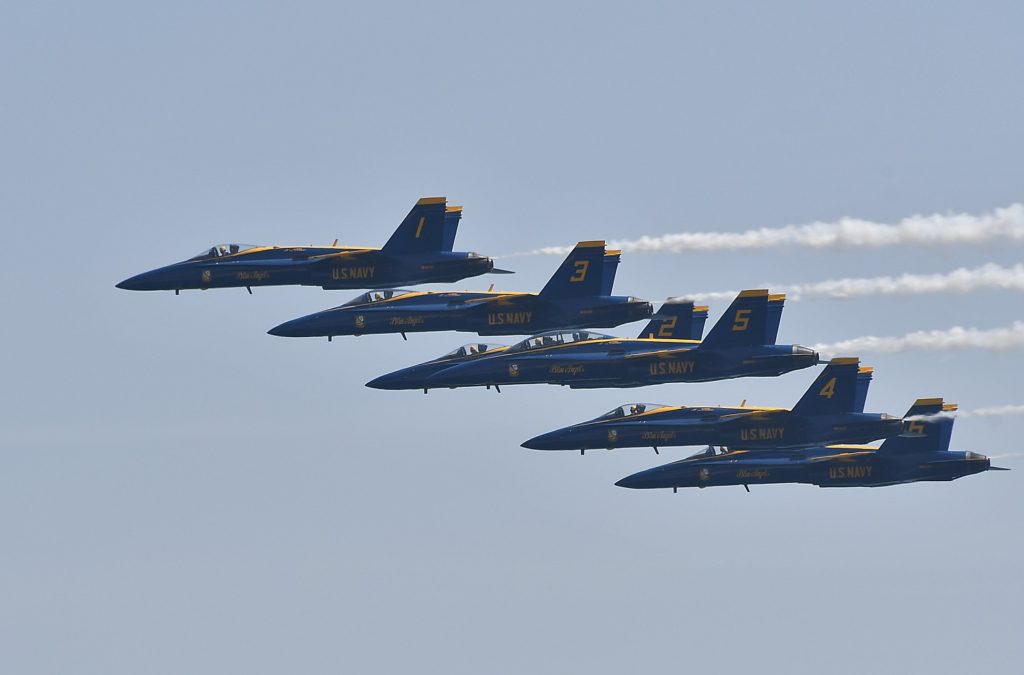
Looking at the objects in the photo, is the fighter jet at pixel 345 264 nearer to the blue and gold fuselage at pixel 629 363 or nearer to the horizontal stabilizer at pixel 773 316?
the blue and gold fuselage at pixel 629 363

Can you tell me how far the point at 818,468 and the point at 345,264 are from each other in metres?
29.8

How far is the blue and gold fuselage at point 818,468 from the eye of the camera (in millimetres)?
129375

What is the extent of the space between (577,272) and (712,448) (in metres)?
18.1

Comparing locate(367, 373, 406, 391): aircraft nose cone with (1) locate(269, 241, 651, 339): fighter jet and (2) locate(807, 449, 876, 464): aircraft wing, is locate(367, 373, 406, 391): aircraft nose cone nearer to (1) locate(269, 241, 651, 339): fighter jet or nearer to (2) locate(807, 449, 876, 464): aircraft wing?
(1) locate(269, 241, 651, 339): fighter jet

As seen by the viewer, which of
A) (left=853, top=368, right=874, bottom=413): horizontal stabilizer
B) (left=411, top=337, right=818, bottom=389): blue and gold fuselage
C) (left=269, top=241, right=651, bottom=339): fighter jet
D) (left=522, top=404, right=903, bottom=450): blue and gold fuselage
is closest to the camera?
(left=411, top=337, right=818, bottom=389): blue and gold fuselage

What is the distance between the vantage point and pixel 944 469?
12900cm

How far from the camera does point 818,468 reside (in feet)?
427

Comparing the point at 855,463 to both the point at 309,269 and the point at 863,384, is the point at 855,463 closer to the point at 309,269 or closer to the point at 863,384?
the point at 863,384

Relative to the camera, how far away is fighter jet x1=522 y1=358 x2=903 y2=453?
4877 inches

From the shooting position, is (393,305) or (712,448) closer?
(393,305)

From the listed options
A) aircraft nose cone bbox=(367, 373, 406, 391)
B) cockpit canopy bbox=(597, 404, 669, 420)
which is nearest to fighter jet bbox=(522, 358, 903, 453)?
cockpit canopy bbox=(597, 404, 669, 420)

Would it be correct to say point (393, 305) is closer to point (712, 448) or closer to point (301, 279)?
point (301, 279)

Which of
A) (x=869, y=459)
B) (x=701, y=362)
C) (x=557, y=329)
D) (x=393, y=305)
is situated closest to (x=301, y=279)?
(x=393, y=305)

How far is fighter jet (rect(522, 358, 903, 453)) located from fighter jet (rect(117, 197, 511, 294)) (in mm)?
11797
